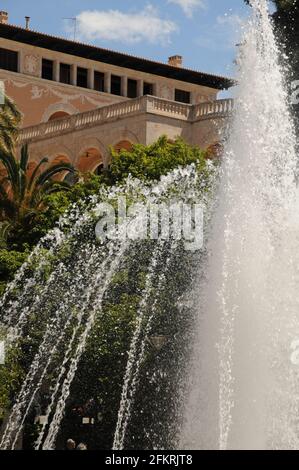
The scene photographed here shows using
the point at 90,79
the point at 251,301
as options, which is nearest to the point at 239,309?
the point at 251,301

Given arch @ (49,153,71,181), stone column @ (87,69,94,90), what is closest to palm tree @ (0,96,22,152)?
arch @ (49,153,71,181)

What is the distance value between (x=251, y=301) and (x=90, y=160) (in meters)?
28.5

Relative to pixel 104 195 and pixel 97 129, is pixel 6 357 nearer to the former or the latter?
pixel 104 195

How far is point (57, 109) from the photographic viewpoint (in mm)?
47781

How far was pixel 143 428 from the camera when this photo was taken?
18.6 metres

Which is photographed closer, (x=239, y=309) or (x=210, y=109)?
(x=239, y=309)

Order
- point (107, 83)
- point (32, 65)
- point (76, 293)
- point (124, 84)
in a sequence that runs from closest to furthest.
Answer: point (76, 293), point (32, 65), point (107, 83), point (124, 84)

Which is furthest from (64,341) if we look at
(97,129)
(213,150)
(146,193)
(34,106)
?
(34,106)

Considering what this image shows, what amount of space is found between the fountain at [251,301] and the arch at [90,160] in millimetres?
24954

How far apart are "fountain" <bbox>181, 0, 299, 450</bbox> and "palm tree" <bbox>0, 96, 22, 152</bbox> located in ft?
47.4

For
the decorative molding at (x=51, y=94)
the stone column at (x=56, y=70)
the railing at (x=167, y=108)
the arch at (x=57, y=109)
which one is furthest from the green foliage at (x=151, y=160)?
the stone column at (x=56, y=70)

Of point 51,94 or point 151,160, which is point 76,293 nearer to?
point 151,160

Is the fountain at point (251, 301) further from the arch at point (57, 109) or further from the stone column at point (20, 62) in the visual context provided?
the arch at point (57, 109)

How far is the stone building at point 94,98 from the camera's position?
35.0 meters
